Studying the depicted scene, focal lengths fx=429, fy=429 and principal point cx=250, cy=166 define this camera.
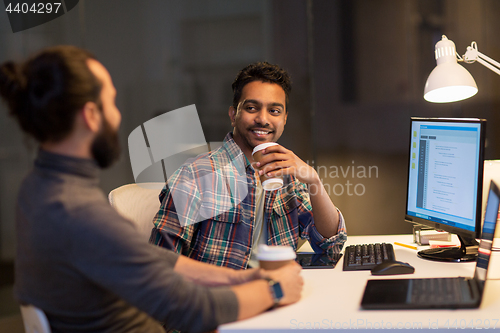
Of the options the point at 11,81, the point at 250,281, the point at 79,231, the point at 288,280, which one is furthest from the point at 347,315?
the point at 11,81

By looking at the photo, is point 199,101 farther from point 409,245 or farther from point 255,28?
point 409,245

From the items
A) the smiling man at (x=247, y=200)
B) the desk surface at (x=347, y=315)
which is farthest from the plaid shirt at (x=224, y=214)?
the desk surface at (x=347, y=315)

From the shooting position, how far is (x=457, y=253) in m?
1.50

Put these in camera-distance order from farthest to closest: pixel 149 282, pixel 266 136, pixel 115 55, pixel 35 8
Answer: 1. pixel 115 55
2. pixel 35 8
3. pixel 266 136
4. pixel 149 282

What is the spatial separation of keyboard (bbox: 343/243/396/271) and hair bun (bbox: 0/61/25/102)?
1.04 m

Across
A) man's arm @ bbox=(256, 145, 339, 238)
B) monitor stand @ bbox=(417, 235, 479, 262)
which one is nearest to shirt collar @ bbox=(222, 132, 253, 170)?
man's arm @ bbox=(256, 145, 339, 238)

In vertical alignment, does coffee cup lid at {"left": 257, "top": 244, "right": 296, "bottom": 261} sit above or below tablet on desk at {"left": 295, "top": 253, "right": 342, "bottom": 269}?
above

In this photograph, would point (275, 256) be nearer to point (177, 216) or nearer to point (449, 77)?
point (177, 216)

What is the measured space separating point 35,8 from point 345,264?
224 cm

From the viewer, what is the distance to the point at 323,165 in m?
2.76

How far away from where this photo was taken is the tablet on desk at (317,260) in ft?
4.70

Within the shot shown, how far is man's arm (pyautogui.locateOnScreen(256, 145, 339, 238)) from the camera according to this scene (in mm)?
1503

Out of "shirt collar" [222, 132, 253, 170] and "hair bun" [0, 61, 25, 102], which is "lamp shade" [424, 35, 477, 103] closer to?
"shirt collar" [222, 132, 253, 170]

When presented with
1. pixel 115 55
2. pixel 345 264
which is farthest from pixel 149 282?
pixel 115 55
